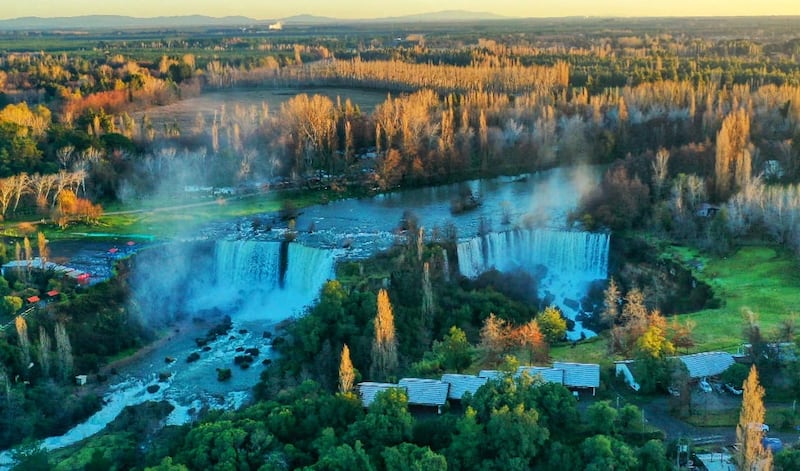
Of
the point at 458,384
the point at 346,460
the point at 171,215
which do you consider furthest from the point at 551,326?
the point at 171,215

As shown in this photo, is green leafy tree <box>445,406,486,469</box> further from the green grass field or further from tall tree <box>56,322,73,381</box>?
tall tree <box>56,322,73,381</box>

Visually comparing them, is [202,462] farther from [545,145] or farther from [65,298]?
[545,145]

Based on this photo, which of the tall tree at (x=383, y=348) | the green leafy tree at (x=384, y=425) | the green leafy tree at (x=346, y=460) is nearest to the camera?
the green leafy tree at (x=346, y=460)

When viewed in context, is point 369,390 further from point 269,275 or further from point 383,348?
point 269,275

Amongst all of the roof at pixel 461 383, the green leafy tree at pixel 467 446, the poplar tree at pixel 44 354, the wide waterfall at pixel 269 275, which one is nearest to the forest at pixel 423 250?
the green leafy tree at pixel 467 446

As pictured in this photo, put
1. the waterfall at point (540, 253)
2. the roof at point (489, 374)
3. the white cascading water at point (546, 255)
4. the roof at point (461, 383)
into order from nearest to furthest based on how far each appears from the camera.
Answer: the roof at point (489, 374)
the roof at point (461, 383)
the white cascading water at point (546, 255)
the waterfall at point (540, 253)

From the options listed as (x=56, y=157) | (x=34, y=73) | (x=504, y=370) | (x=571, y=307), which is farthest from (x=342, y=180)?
(x=34, y=73)

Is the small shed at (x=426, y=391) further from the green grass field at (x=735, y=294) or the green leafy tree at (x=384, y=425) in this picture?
the green grass field at (x=735, y=294)
